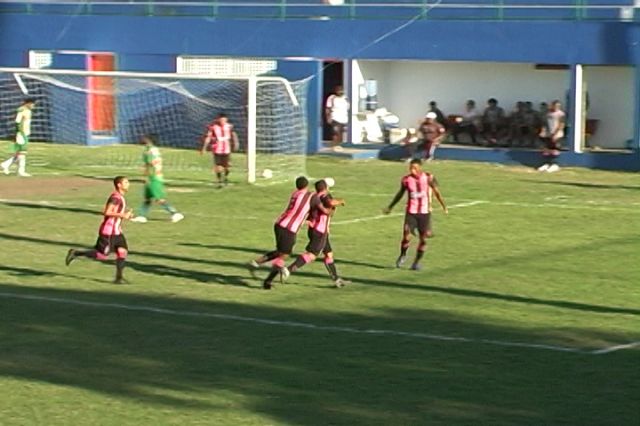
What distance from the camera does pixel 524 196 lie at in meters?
33.3

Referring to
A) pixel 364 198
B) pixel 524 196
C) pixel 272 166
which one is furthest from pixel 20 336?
pixel 272 166

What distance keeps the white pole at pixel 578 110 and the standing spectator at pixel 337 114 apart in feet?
21.5

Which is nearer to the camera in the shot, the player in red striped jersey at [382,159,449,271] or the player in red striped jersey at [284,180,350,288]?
the player in red striped jersey at [284,180,350,288]

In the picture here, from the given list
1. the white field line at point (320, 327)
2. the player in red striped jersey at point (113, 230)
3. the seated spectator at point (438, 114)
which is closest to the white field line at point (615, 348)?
the white field line at point (320, 327)

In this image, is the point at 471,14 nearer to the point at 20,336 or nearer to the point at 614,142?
the point at 614,142

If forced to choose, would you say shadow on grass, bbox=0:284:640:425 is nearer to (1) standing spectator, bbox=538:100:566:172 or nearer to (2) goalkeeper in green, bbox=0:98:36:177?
(2) goalkeeper in green, bbox=0:98:36:177

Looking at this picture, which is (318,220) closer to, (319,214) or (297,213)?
(319,214)

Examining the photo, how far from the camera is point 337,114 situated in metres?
43.2

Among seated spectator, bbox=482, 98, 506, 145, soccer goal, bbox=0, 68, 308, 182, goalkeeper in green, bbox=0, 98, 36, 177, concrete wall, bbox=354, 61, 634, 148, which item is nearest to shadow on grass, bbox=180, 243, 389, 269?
goalkeeper in green, bbox=0, 98, 36, 177

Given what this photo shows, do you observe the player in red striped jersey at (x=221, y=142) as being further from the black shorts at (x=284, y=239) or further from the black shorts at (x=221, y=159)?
the black shorts at (x=284, y=239)

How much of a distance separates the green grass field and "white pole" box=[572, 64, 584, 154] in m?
8.90

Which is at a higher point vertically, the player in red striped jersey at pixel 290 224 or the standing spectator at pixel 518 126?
the standing spectator at pixel 518 126

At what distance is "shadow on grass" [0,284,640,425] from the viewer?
13586 millimetres

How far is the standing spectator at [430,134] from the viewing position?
135 ft
